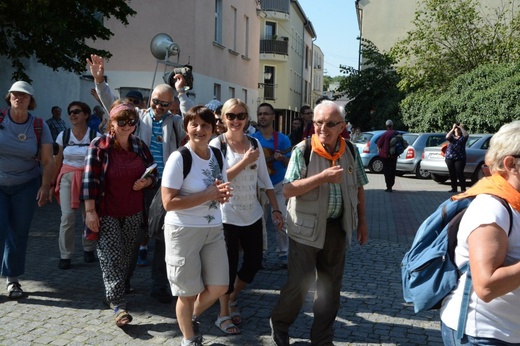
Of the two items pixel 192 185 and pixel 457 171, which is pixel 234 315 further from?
pixel 457 171

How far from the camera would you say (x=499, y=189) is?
2.47m

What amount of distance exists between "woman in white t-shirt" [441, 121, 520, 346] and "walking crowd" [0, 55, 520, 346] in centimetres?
151

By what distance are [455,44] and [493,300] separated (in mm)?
29289

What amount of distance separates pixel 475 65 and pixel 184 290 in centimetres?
2815

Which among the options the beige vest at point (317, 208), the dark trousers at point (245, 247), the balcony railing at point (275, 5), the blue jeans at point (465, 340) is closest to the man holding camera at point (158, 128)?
the dark trousers at point (245, 247)

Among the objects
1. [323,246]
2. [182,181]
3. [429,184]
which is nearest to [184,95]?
[182,181]

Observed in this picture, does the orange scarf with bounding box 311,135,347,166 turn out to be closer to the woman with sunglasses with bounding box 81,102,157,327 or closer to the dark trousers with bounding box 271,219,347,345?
the dark trousers with bounding box 271,219,347,345

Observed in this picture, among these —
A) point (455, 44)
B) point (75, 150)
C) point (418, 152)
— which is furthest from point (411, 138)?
point (75, 150)

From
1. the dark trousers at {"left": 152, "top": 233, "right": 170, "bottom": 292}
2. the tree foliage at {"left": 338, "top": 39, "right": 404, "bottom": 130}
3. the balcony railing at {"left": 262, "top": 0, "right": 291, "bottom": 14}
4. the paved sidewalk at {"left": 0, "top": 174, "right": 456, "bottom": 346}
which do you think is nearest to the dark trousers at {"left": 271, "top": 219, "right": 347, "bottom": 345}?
the paved sidewalk at {"left": 0, "top": 174, "right": 456, "bottom": 346}

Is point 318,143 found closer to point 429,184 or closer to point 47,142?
point 47,142

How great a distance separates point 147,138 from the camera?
562 cm

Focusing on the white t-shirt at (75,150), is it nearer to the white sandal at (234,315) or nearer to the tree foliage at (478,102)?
the white sandal at (234,315)

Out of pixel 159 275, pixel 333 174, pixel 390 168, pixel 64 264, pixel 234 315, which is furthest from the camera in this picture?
pixel 390 168

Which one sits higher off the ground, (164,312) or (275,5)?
(275,5)
